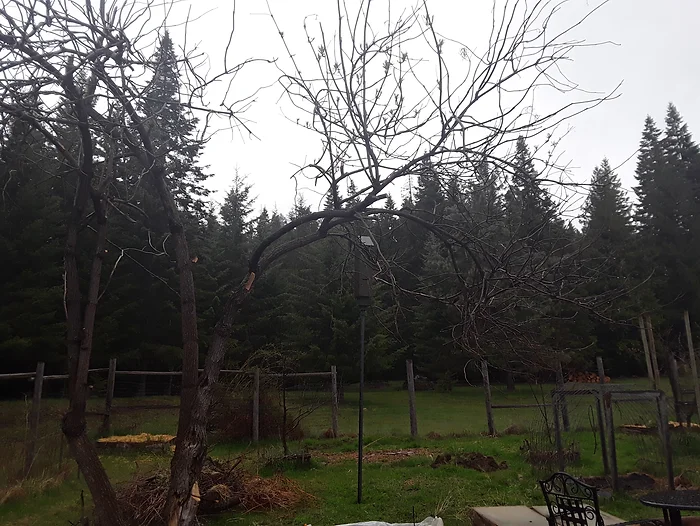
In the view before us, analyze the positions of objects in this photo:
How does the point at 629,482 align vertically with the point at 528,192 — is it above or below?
below

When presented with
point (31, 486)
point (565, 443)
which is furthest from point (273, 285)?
point (31, 486)

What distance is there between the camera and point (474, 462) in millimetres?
7711

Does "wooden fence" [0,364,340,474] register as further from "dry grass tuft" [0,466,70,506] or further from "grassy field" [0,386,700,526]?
"grassy field" [0,386,700,526]

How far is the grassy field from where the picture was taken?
550 cm

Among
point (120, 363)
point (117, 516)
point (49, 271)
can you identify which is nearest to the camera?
point (117, 516)

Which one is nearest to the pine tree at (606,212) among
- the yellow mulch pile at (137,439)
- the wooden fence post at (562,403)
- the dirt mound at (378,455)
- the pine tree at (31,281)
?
the wooden fence post at (562,403)

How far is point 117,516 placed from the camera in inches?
139

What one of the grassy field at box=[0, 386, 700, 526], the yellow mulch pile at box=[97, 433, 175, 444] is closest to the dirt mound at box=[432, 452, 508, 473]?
the grassy field at box=[0, 386, 700, 526]

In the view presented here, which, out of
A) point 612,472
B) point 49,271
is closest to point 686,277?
point 612,472

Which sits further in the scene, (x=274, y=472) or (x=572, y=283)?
(x=274, y=472)

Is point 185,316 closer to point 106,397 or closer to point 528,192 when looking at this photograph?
point 528,192

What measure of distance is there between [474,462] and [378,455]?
6.07ft

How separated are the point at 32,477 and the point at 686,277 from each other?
92.0 ft

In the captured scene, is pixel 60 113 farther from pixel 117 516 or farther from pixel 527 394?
pixel 527 394
